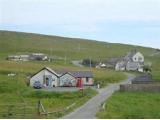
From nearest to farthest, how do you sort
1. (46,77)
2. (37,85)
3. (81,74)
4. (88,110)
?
1. (88,110)
2. (37,85)
3. (46,77)
4. (81,74)

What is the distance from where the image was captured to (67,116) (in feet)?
70.5

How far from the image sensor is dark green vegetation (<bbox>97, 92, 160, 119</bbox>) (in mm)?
22444

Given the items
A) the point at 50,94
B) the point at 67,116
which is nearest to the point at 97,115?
the point at 67,116

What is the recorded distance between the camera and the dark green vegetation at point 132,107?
73.6 ft

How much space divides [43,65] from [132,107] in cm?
→ 2598

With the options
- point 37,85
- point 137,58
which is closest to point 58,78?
point 37,85

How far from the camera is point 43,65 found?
171ft

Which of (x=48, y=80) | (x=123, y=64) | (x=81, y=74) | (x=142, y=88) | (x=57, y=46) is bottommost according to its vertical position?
(x=142, y=88)

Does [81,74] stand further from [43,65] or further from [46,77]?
[43,65]

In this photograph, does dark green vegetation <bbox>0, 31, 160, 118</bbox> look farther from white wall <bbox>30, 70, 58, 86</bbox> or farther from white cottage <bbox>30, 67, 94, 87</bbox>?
white cottage <bbox>30, 67, 94, 87</bbox>

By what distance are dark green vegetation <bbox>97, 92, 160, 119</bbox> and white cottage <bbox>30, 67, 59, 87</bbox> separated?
943cm

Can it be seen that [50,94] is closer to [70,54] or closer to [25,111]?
[25,111]

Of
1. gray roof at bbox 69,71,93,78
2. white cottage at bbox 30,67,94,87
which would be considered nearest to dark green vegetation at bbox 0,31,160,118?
gray roof at bbox 69,71,93,78

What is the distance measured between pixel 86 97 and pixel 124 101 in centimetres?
257
